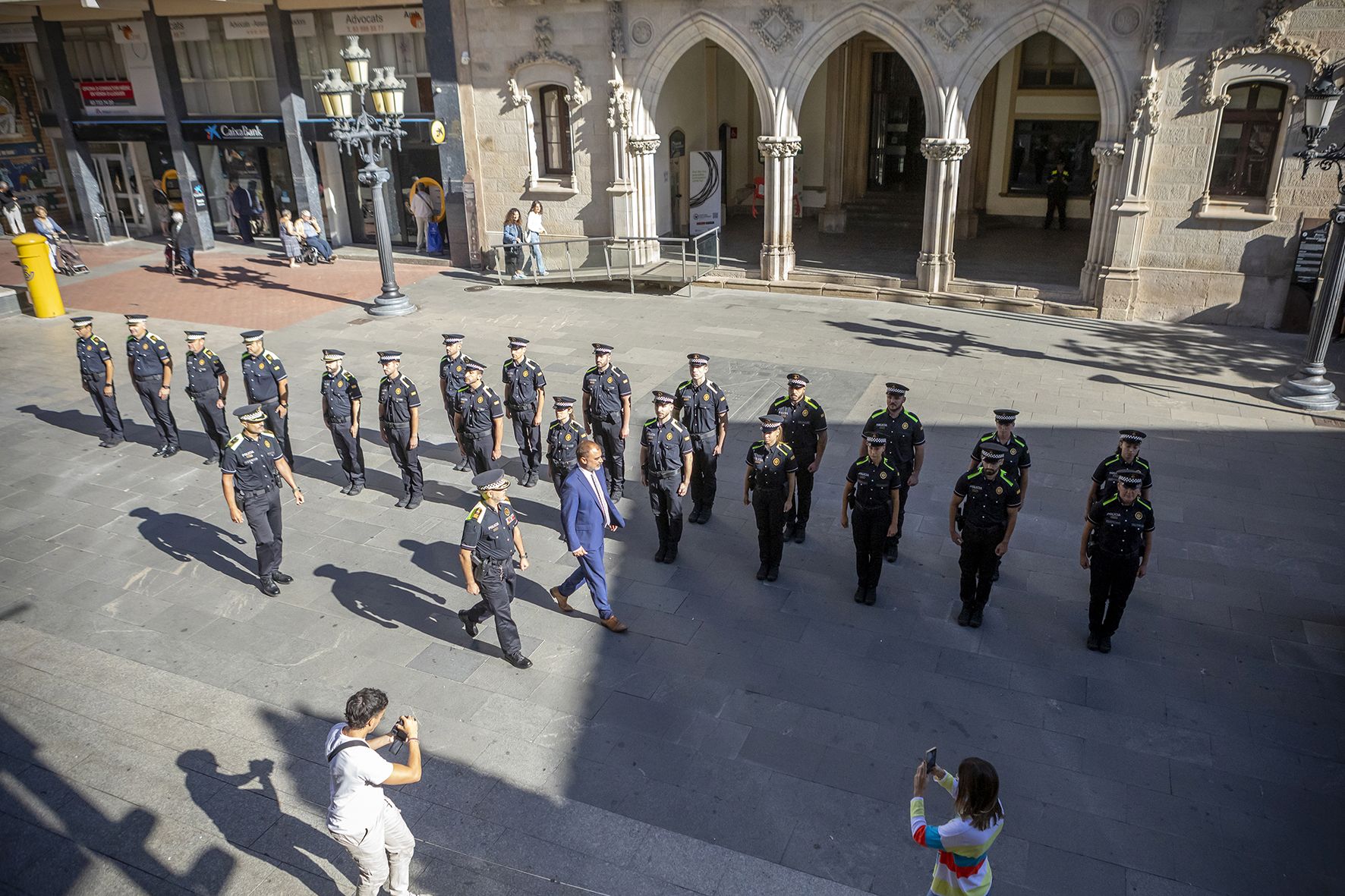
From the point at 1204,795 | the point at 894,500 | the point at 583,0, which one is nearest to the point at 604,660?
the point at 894,500

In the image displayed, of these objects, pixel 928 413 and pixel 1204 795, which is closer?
pixel 1204 795

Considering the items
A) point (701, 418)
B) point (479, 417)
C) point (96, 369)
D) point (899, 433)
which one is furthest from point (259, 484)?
point (899, 433)

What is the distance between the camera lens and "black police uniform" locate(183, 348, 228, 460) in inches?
445

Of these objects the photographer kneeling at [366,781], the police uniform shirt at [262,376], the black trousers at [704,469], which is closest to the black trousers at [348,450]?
the police uniform shirt at [262,376]

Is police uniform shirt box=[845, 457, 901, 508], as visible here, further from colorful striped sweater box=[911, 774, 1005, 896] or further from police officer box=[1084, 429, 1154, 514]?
colorful striped sweater box=[911, 774, 1005, 896]

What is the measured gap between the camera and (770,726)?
7047 mm

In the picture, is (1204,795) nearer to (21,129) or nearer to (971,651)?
(971,651)

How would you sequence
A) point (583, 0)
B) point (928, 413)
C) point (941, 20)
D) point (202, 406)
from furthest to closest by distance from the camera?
point (583, 0) < point (941, 20) < point (928, 413) < point (202, 406)

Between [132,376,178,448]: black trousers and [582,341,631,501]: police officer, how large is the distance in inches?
229

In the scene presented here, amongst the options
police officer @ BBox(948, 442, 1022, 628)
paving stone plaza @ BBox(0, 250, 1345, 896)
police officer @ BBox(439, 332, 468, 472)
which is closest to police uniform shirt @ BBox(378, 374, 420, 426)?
police officer @ BBox(439, 332, 468, 472)

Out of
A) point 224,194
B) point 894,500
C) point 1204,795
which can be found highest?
point 224,194

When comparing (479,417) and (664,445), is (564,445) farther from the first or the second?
(479,417)

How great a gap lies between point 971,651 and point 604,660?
122 inches

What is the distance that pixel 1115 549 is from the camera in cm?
745
